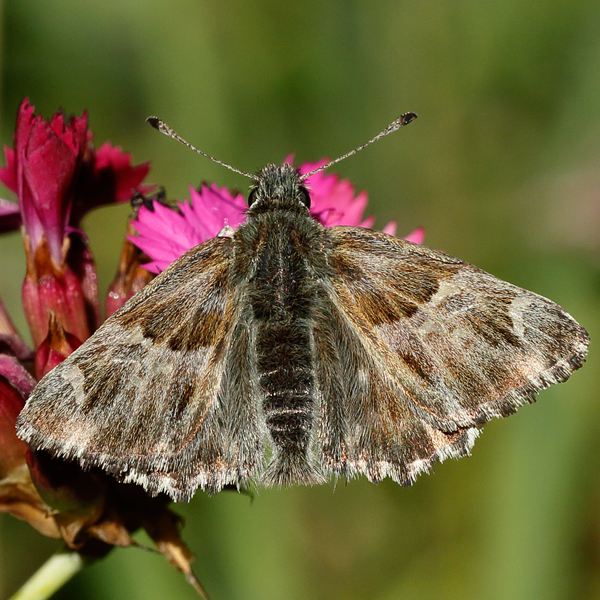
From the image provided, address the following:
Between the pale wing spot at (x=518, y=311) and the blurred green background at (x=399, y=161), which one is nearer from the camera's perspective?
the pale wing spot at (x=518, y=311)

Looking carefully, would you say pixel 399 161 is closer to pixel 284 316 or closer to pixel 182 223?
pixel 182 223

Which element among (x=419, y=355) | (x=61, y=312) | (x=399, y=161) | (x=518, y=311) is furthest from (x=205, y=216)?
(x=399, y=161)

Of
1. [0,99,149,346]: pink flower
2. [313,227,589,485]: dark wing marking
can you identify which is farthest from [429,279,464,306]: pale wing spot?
[0,99,149,346]: pink flower

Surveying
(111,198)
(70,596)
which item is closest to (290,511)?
(70,596)

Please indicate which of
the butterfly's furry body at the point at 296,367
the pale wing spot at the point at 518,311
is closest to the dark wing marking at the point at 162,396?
the butterfly's furry body at the point at 296,367

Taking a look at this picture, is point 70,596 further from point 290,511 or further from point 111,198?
point 111,198

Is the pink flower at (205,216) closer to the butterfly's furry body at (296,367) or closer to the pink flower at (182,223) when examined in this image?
the pink flower at (182,223)

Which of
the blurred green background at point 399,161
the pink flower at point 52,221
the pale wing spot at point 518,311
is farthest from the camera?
the blurred green background at point 399,161
